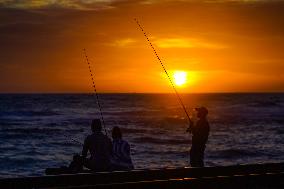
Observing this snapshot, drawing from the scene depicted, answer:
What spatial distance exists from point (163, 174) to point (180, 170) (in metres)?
0.30

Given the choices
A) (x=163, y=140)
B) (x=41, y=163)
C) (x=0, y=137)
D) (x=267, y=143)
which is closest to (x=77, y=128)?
(x=0, y=137)

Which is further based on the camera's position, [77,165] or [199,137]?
[199,137]

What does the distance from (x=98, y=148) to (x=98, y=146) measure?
0.14 ft

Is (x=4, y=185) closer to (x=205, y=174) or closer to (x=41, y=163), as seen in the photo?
(x=205, y=174)

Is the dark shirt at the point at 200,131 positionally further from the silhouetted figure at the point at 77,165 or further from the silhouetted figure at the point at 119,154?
the silhouetted figure at the point at 77,165

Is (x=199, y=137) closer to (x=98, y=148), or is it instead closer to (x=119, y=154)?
(x=119, y=154)

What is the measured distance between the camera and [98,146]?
9.61m

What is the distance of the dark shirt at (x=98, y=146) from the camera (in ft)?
31.5

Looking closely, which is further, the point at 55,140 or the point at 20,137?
the point at 20,137

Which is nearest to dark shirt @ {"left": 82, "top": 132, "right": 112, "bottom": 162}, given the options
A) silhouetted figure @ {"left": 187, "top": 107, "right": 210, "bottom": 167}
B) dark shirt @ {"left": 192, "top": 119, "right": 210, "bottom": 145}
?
silhouetted figure @ {"left": 187, "top": 107, "right": 210, "bottom": 167}

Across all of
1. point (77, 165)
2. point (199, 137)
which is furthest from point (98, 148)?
point (199, 137)

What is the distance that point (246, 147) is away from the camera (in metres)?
32.7

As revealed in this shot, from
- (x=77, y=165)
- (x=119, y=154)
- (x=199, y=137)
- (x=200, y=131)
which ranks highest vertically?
(x=200, y=131)

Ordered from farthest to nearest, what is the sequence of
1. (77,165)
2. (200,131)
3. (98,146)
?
1. (200,131)
2. (77,165)
3. (98,146)
